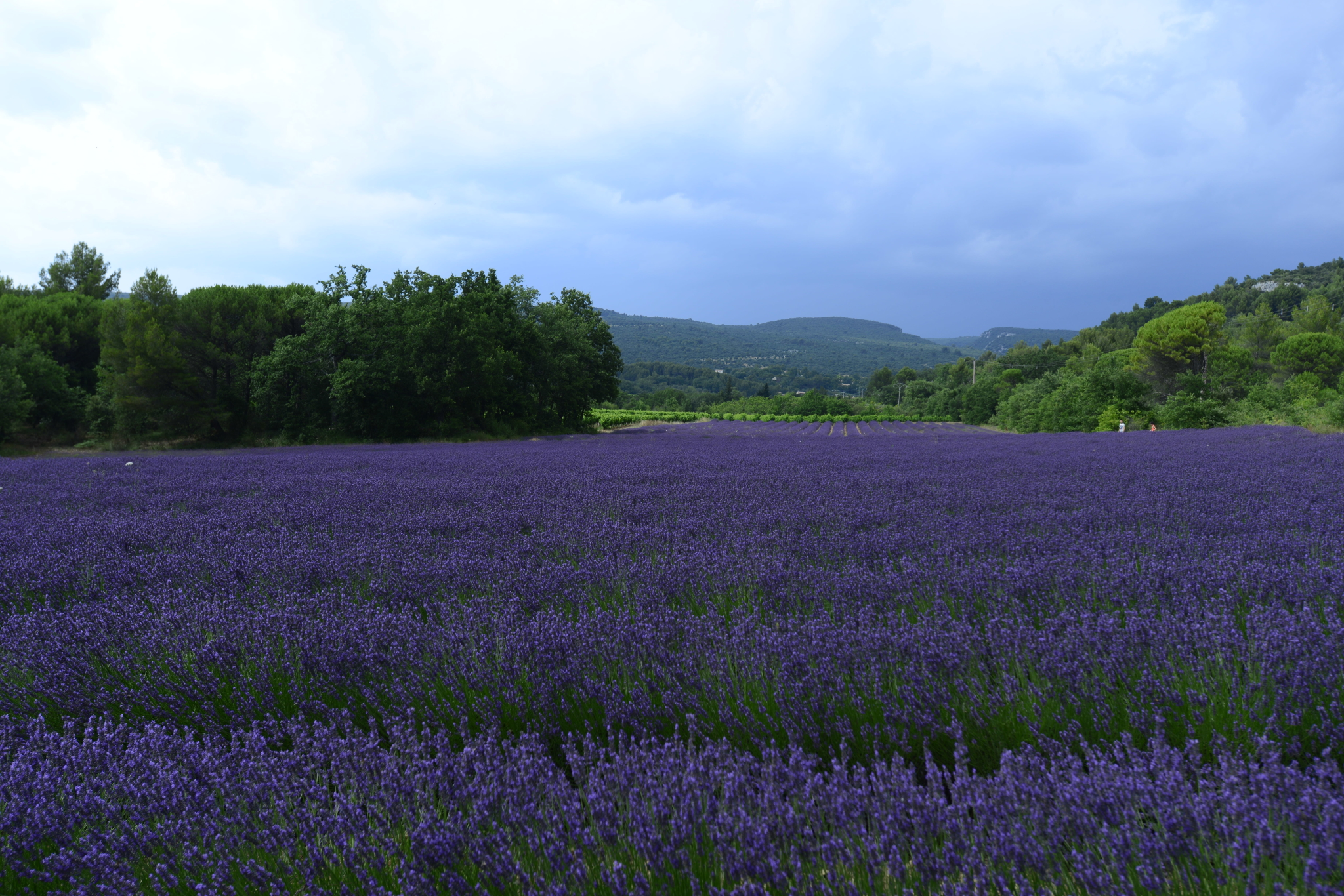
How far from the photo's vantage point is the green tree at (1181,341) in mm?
33906

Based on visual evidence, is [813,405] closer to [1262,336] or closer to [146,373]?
[1262,336]

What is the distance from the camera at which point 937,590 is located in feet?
7.86

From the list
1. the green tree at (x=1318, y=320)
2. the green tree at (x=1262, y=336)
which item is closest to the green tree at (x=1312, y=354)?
the green tree at (x=1262, y=336)

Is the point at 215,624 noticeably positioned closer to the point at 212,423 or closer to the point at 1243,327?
the point at 212,423

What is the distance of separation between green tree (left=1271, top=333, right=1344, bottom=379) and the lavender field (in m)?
39.8

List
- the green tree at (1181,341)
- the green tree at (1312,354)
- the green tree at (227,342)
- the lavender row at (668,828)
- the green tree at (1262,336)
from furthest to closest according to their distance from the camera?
the green tree at (1262,336) < the green tree at (1181,341) < the green tree at (1312,354) < the green tree at (227,342) < the lavender row at (668,828)

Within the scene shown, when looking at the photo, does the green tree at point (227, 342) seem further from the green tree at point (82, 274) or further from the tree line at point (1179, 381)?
the tree line at point (1179, 381)

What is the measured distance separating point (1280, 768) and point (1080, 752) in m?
0.57

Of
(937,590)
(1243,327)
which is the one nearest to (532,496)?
(937,590)

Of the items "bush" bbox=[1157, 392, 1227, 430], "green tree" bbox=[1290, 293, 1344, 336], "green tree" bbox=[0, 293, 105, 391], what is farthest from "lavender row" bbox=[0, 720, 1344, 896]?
"green tree" bbox=[1290, 293, 1344, 336]

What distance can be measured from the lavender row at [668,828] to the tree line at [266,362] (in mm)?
20140

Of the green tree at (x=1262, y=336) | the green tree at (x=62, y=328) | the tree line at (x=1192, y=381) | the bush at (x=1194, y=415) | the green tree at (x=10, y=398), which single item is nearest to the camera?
the green tree at (x=10, y=398)

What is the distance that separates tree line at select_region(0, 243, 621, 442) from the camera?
18.2 meters

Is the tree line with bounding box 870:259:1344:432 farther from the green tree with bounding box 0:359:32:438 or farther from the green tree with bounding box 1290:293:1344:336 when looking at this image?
the green tree with bounding box 0:359:32:438
